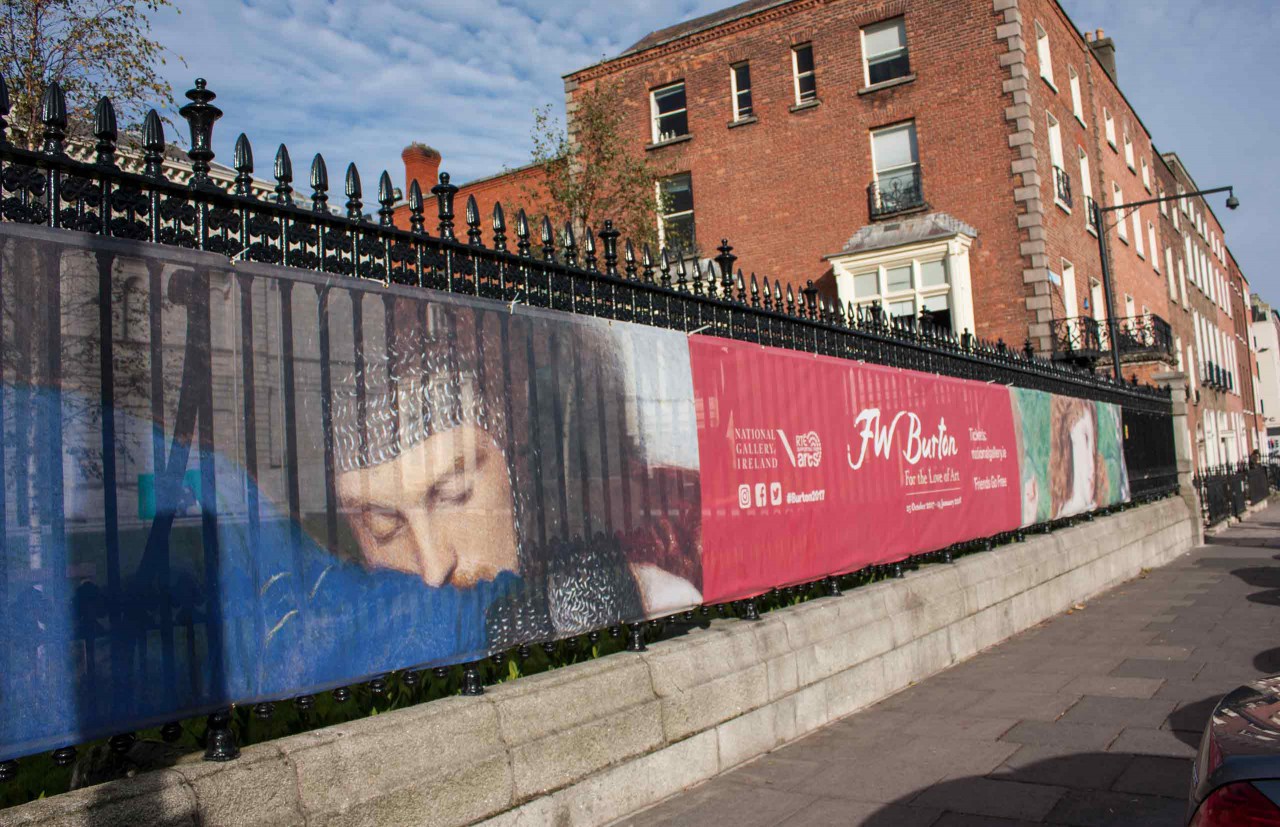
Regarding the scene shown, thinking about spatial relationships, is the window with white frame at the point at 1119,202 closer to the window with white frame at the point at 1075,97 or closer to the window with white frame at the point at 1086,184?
the window with white frame at the point at 1086,184

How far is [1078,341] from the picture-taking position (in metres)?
25.0

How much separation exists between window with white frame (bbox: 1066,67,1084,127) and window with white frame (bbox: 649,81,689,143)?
1068cm

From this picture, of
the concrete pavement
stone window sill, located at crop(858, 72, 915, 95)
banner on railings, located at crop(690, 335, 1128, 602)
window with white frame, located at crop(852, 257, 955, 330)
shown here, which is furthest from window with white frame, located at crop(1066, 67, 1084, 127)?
the concrete pavement

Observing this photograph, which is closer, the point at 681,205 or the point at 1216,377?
the point at 681,205

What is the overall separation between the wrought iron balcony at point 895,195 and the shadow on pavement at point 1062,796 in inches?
801

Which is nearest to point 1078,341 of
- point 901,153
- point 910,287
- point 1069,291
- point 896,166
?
point 1069,291

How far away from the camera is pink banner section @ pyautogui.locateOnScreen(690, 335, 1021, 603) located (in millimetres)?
6617

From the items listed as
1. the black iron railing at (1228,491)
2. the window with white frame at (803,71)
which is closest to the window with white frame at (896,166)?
the window with white frame at (803,71)

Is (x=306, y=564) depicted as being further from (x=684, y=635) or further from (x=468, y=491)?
(x=684, y=635)

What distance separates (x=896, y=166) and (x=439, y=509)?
2276 cm

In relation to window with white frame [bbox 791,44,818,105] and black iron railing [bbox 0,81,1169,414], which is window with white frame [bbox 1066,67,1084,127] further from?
black iron railing [bbox 0,81,1169,414]

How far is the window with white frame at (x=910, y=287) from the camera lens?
77.8 feet

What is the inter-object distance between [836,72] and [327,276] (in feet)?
77.7

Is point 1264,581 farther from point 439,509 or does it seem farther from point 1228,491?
point 439,509
